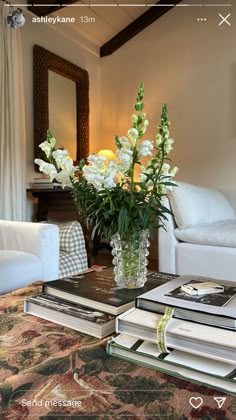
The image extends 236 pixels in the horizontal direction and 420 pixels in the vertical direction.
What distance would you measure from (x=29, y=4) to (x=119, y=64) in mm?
1244

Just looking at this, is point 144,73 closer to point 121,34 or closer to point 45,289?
point 121,34

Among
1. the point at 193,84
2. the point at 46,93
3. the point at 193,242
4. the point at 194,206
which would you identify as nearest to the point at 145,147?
the point at 193,242

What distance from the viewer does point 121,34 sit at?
12.4ft

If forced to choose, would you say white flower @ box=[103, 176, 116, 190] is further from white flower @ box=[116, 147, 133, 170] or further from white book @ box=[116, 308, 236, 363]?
white book @ box=[116, 308, 236, 363]

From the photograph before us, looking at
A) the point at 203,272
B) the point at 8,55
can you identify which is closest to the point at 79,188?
the point at 203,272

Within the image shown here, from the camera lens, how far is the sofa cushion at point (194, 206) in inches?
88.8

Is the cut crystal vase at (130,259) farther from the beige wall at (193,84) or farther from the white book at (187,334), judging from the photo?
the beige wall at (193,84)

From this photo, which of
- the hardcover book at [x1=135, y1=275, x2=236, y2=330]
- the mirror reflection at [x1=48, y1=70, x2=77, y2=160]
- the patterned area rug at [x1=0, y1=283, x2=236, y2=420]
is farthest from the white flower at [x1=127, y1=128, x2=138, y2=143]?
the mirror reflection at [x1=48, y1=70, x2=77, y2=160]

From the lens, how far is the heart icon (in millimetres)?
492

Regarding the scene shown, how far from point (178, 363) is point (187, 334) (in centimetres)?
5

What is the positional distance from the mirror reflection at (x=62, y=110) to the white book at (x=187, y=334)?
2.85m

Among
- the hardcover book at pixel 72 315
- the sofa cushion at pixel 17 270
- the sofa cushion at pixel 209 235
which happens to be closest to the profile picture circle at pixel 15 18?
the sofa cushion at pixel 17 270

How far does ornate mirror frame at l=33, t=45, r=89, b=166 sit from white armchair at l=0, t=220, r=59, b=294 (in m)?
1.36

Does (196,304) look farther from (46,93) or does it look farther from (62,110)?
(62,110)
